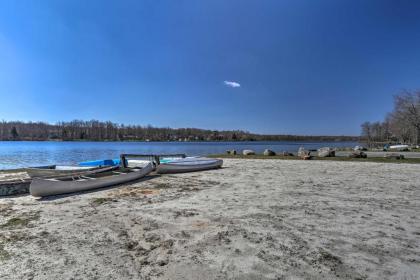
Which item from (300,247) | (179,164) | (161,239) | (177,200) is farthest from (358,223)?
(179,164)

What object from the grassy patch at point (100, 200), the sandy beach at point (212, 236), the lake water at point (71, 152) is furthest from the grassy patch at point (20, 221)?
the lake water at point (71, 152)

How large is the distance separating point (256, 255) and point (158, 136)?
155 meters

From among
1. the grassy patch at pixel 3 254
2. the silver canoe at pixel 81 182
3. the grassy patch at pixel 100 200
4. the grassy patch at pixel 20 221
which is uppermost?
the silver canoe at pixel 81 182

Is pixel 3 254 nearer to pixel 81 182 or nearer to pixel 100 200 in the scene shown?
pixel 100 200

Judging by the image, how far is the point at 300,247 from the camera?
4836mm

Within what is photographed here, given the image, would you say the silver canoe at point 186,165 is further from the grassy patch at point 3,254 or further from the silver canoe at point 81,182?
the grassy patch at point 3,254

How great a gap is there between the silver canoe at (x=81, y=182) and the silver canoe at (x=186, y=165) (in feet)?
5.04

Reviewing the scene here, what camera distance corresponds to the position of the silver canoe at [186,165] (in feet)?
50.8

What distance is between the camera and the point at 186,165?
54.3 feet

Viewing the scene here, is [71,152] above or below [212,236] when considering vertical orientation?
above

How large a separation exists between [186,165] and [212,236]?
11.3 m

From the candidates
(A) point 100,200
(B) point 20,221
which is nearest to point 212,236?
(B) point 20,221

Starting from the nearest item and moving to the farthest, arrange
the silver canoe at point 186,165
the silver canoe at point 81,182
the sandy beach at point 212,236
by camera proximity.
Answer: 1. the sandy beach at point 212,236
2. the silver canoe at point 81,182
3. the silver canoe at point 186,165

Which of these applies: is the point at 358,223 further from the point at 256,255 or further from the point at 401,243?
the point at 256,255
